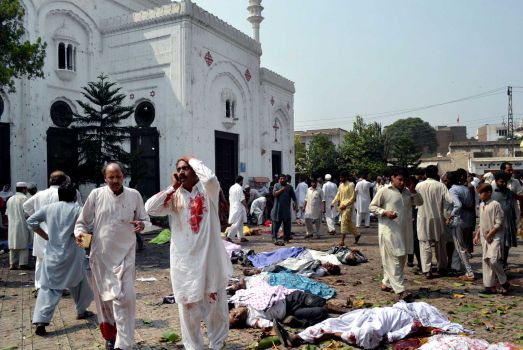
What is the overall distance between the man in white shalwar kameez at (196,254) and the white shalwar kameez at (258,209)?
1201 cm

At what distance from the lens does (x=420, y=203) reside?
676cm

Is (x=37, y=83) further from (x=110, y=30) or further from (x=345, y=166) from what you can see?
(x=345, y=166)

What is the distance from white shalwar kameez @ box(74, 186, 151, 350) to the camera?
4.02 m

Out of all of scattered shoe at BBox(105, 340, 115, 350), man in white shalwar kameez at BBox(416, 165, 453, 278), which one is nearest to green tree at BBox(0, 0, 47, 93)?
scattered shoe at BBox(105, 340, 115, 350)

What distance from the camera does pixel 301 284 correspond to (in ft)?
19.7

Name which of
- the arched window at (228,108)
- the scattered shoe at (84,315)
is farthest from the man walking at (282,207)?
the arched window at (228,108)

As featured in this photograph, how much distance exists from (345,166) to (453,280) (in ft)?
83.0

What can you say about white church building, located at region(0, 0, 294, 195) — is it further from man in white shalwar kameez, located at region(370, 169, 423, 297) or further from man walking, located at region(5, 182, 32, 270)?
man in white shalwar kameez, located at region(370, 169, 423, 297)

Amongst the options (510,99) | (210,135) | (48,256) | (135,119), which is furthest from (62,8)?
(510,99)

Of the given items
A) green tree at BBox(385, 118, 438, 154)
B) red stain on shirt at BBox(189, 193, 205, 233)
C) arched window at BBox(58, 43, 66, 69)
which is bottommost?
red stain on shirt at BBox(189, 193, 205, 233)

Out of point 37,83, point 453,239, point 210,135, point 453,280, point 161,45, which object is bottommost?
point 453,280

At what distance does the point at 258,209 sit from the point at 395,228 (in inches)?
400

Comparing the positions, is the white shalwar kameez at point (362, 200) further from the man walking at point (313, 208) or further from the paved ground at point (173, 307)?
the paved ground at point (173, 307)

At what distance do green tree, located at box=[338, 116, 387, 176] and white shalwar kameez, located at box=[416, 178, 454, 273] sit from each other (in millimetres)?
23475
